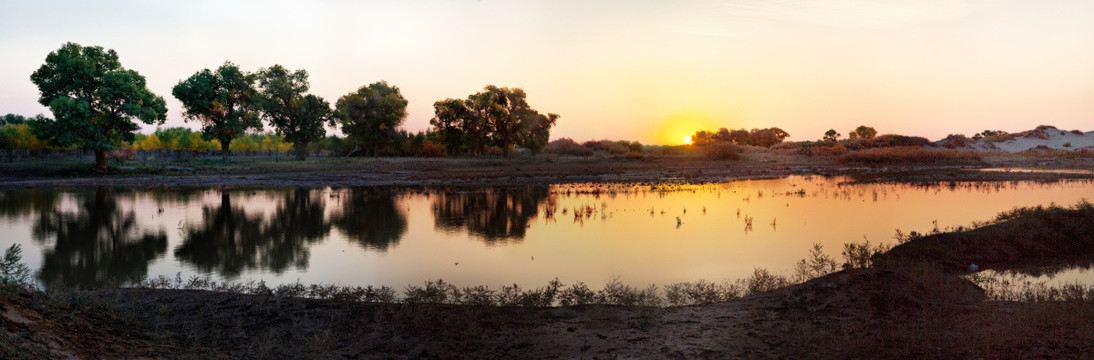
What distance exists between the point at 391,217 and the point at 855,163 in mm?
74499

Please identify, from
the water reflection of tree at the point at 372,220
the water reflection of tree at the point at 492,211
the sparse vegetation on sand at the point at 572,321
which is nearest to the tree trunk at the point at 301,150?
the water reflection of tree at the point at 372,220

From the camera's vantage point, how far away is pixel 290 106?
77.1 m

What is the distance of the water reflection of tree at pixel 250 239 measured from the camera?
659 inches

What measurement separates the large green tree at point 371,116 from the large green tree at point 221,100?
12.3 m

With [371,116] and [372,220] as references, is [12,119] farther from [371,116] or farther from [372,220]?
[372,220]

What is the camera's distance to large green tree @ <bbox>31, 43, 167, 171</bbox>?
53.6m

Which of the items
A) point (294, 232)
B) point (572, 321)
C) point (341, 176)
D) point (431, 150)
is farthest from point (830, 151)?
point (572, 321)

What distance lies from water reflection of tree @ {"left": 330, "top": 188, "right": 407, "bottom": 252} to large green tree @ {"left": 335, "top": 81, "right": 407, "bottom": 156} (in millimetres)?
52925

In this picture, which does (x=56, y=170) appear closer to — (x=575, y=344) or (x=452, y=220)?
(x=452, y=220)

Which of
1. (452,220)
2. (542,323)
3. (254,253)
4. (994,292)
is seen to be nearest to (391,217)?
(452,220)

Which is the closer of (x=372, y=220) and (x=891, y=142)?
(x=372, y=220)

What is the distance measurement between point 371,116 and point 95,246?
2760 inches

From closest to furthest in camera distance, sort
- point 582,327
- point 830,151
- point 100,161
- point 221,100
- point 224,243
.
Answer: point 582,327 → point 224,243 → point 100,161 → point 221,100 → point 830,151

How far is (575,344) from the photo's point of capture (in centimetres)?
881
